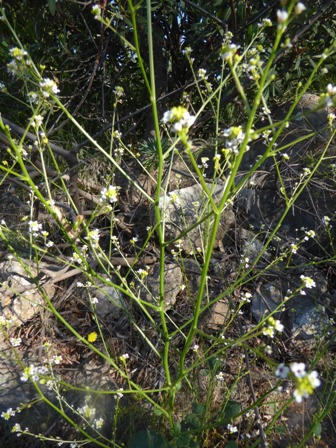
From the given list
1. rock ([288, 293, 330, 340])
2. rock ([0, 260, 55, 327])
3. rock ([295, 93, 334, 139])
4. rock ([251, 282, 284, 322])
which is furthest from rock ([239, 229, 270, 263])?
rock ([0, 260, 55, 327])

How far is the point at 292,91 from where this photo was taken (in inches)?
112

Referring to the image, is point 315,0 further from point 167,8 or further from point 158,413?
point 158,413

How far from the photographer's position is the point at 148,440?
1446 mm

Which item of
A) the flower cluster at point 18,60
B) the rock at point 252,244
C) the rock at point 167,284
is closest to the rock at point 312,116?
the rock at point 252,244

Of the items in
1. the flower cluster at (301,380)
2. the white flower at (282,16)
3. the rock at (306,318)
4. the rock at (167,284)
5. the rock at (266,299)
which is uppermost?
the white flower at (282,16)

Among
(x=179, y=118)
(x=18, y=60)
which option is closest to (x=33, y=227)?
(x=18, y=60)

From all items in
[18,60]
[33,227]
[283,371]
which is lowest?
[283,371]

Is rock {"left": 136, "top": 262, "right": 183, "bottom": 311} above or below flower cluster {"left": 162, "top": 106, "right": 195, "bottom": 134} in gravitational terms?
below

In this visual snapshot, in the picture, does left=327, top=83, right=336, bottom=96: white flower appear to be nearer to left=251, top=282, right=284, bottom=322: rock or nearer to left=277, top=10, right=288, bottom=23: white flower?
left=277, top=10, right=288, bottom=23: white flower

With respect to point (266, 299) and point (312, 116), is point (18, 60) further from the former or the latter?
point (312, 116)

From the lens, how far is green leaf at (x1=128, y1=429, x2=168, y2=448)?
1.43 meters

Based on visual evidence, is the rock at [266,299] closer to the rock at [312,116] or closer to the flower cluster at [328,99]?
the rock at [312,116]

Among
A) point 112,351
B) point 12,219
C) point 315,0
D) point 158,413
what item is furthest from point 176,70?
point 158,413

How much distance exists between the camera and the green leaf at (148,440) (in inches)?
56.4
